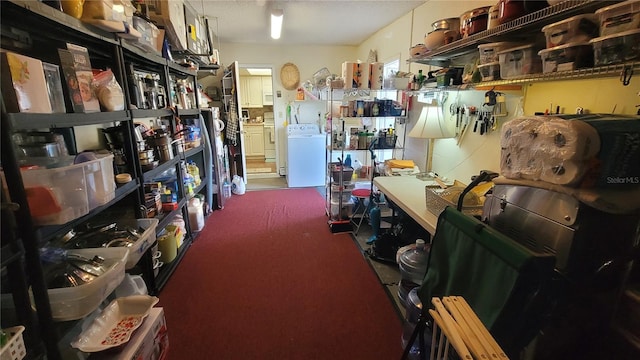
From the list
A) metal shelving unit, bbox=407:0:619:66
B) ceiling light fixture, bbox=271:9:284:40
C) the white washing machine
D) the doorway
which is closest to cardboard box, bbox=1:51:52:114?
metal shelving unit, bbox=407:0:619:66

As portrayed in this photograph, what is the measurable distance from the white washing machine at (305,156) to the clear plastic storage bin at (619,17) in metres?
3.99

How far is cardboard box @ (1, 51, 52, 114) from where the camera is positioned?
1.02 metres

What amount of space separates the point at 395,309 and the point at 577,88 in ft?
5.45

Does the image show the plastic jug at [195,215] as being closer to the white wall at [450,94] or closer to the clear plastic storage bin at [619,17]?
the white wall at [450,94]

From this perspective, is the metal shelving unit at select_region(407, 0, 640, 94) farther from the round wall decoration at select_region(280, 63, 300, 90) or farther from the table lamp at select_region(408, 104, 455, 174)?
the round wall decoration at select_region(280, 63, 300, 90)

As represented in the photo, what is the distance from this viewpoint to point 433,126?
7.46ft

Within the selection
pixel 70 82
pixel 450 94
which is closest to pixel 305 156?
pixel 450 94

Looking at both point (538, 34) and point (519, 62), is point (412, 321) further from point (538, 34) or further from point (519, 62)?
point (538, 34)

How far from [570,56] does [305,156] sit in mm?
4009

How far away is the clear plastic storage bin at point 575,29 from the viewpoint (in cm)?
104

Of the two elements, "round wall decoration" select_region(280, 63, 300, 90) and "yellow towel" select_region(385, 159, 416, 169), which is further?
"round wall decoration" select_region(280, 63, 300, 90)

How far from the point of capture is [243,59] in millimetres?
4961

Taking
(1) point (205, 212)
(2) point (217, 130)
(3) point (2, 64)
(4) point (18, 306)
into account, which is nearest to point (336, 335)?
(4) point (18, 306)

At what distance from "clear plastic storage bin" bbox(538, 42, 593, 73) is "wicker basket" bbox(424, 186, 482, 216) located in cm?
70
